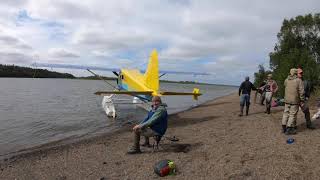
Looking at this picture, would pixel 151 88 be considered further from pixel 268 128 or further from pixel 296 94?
pixel 296 94

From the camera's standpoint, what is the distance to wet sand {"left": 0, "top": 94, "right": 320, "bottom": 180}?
727 centimetres

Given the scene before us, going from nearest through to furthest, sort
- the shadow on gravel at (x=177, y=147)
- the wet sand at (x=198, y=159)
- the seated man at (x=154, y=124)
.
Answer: the wet sand at (x=198, y=159), the seated man at (x=154, y=124), the shadow on gravel at (x=177, y=147)

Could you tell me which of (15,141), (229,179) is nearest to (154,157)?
(229,179)

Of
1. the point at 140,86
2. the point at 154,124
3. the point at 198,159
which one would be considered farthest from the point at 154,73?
the point at 198,159

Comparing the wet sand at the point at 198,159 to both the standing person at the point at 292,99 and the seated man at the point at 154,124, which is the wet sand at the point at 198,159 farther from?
the seated man at the point at 154,124

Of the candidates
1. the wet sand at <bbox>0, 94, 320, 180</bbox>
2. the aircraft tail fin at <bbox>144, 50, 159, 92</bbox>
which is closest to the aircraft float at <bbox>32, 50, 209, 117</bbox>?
the aircraft tail fin at <bbox>144, 50, 159, 92</bbox>

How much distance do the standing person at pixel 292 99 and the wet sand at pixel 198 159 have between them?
356 millimetres

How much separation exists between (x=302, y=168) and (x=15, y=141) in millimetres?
11169

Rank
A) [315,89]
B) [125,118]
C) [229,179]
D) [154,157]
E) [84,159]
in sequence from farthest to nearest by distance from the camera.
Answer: [315,89]
[125,118]
[84,159]
[154,157]
[229,179]

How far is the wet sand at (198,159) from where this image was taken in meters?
7.27

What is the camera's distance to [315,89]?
990 inches

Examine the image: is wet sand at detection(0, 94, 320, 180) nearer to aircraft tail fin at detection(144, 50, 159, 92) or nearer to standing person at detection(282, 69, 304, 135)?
standing person at detection(282, 69, 304, 135)

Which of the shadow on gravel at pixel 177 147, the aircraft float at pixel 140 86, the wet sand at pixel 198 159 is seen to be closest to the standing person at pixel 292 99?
the wet sand at pixel 198 159

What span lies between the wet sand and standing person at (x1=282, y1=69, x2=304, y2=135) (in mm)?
356
